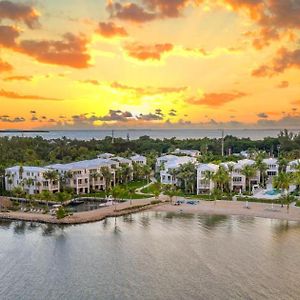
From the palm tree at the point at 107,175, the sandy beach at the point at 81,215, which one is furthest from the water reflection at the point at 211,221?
the palm tree at the point at 107,175

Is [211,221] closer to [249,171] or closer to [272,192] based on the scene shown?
[272,192]

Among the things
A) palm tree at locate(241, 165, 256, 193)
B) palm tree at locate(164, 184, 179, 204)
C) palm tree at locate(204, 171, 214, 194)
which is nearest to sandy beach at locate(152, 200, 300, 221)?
palm tree at locate(164, 184, 179, 204)

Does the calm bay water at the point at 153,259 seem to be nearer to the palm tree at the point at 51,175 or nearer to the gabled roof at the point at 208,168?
the palm tree at the point at 51,175

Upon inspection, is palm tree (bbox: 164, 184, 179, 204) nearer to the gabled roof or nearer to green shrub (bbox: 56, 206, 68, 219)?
the gabled roof

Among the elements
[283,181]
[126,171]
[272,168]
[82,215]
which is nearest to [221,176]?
[283,181]

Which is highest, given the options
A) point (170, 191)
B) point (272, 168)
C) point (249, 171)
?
point (249, 171)

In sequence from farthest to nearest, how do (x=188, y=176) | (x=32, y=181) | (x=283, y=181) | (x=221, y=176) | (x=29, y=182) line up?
(x=188, y=176) < (x=32, y=181) < (x=29, y=182) < (x=221, y=176) < (x=283, y=181)

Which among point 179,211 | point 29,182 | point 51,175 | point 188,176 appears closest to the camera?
point 179,211
